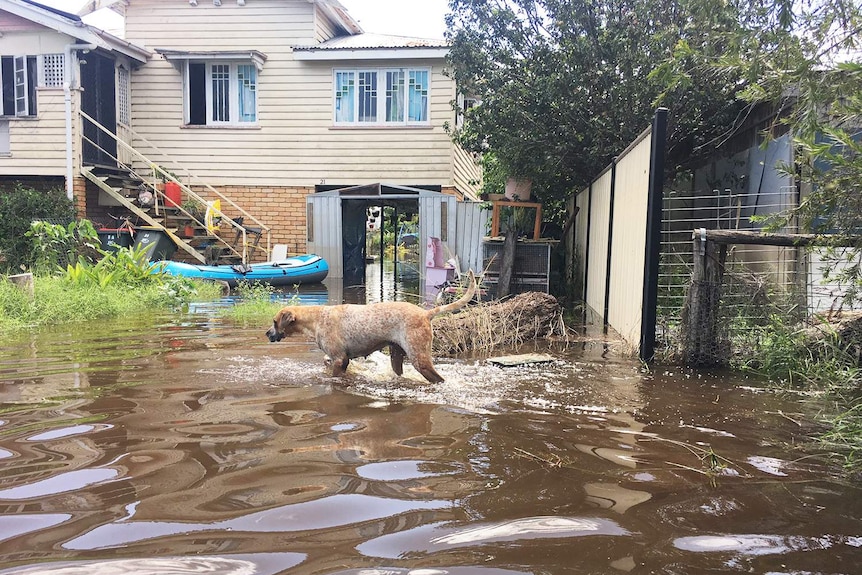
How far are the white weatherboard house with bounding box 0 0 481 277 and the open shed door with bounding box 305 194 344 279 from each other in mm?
38

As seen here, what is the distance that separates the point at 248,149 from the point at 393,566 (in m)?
18.0

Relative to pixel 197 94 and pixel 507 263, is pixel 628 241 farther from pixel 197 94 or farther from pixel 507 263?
pixel 197 94

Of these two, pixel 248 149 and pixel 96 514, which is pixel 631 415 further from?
pixel 248 149

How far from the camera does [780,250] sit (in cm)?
806

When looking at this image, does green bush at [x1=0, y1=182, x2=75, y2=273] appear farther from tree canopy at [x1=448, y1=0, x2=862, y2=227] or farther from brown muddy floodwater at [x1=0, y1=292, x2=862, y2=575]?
brown muddy floodwater at [x1=0, y1=292, x2=862, y2=575]

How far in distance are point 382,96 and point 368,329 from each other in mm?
13779

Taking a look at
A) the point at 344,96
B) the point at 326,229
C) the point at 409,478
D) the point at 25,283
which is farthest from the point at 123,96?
the point at 409,478

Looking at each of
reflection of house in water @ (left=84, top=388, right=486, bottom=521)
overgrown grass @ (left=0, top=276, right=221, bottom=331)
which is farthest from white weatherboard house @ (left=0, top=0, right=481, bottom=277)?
reflection of house in water @ (left=84, top=388, right=486, bottom=521)

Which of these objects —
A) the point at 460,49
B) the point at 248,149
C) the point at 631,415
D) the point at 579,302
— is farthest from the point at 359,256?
the point at 631,415

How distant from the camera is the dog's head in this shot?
21.6 feet

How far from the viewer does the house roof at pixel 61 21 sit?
17.0 meters

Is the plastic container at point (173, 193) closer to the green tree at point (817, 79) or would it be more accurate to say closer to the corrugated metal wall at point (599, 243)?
the corrugated metal wall at point (599, 243)

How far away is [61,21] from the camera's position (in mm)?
17031

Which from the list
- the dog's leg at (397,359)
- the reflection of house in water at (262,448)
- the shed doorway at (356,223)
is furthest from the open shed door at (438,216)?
the reflection of house in water at (262,448)
